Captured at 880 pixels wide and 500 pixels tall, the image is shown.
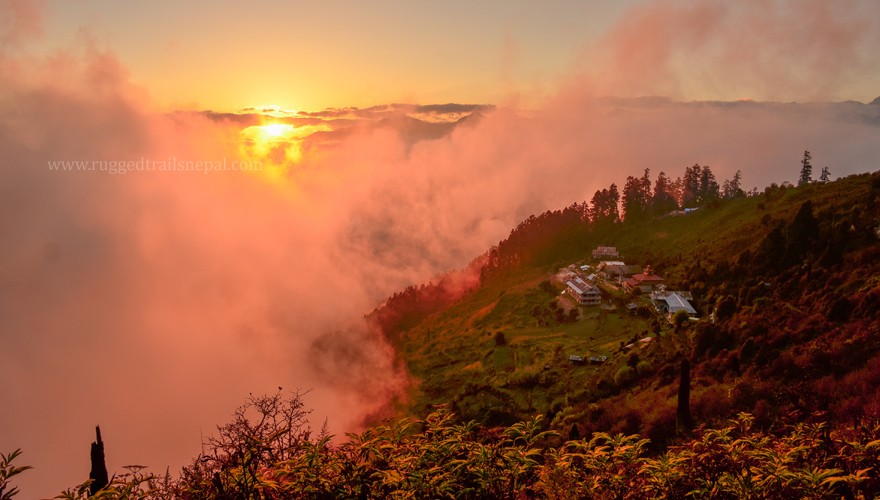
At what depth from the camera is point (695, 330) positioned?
46.0 metres

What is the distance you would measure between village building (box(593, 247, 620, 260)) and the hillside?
2.68 meters

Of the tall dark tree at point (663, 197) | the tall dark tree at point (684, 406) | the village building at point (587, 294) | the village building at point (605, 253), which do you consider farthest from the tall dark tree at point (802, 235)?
the tall dark tree at point (663, 197)

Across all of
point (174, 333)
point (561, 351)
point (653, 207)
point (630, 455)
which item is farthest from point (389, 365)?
point (174, 333)

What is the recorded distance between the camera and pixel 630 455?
5.74 meters

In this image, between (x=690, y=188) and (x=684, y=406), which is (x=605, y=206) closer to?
(x=690, y=188)

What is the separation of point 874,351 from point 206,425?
147 m

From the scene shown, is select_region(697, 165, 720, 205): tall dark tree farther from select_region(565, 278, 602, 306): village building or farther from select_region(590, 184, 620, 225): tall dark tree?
select_region(565, 278, 602, 306): village building

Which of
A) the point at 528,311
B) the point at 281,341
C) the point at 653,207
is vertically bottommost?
the point at 281,341

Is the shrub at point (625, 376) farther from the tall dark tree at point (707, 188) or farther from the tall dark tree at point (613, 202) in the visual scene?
the tall dark tree at point (707, 188)

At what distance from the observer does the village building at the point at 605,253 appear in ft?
323

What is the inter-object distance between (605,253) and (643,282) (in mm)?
25283

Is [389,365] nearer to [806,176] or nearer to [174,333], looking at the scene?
[806,176]

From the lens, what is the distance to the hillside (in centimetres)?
2458

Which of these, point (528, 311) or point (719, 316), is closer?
point (719, 316)
